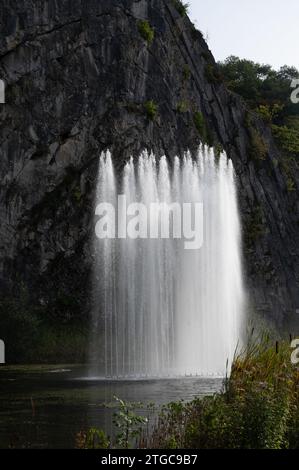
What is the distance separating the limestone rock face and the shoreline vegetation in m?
32.3

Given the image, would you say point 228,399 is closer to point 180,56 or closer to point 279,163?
point 180,56

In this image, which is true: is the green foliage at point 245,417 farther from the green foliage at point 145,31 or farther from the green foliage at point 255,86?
the green foliage at point 255,86

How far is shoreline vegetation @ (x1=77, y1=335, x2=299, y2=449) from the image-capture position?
36.9ft

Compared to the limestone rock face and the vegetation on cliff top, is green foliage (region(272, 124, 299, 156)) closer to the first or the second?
the vegetation on cliff top

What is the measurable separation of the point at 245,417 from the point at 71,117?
37865mm

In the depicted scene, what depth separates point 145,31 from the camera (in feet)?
169

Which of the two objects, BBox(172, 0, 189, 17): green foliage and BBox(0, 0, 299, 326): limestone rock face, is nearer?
BBox(0, 0, 299, 326): limestone rock face

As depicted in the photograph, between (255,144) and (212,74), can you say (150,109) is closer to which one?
(212,74)

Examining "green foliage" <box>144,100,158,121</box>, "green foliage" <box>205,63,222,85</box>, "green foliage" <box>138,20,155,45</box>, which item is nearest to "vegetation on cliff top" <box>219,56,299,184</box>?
"green foliage" <box>205,63,222,85</box>

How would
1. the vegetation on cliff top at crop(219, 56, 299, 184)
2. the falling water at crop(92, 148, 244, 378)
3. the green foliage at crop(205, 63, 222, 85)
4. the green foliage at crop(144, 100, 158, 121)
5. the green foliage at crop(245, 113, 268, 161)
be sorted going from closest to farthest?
1. the falling water at crop(92, 148, 244, 378)
2. the green foliage at crop(144, 100, 158, 121)
3. the green foliage at crop(205, 63, 222, 85)
4. the green foliage at crop(245, 113, 268, 161)
5. the vegetation on cliff top at crop(219, 56, 299, 184)

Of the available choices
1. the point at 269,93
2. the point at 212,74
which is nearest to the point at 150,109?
the point at 212,74

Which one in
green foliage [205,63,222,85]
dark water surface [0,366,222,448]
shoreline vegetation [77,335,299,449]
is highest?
green foliage [205,63,222,85]

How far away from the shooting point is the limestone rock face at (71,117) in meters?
45.3
